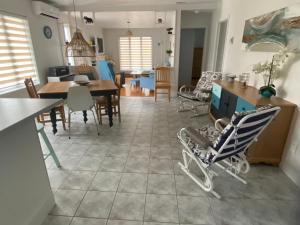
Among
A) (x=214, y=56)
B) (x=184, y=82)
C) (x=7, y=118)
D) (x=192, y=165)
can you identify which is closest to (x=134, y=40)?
(x=184, y=82)

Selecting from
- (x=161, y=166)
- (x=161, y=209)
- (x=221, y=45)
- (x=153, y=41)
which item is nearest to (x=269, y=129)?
(x=161, y=166)

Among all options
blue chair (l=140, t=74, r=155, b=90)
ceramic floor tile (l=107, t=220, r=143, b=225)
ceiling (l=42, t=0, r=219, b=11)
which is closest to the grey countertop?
ceramic floor tile (l=107, t=220, r=143, b=225)

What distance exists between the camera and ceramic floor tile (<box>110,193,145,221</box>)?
1.60m

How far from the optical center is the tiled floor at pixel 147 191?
1592 millimetres

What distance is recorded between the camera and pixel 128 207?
66.6 inches

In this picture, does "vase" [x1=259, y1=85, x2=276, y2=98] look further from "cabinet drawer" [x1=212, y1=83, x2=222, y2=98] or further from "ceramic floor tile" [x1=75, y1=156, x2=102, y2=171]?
"ceramic floor tile" [x1=75, y1=156, x2=102, y2=171]

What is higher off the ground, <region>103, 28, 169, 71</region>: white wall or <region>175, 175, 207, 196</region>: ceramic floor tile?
<region>103, 28, 169, 71</region>: white wall

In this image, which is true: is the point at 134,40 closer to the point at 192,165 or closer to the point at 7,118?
the point at 192,165

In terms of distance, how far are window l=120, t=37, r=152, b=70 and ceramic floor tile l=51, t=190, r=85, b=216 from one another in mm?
9062

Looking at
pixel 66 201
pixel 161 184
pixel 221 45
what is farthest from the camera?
pixel 221 45

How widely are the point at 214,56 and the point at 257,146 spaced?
148 inches

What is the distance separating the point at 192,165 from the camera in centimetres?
232

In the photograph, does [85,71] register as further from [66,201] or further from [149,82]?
[66,201]

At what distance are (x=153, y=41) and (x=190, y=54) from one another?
347 cm
